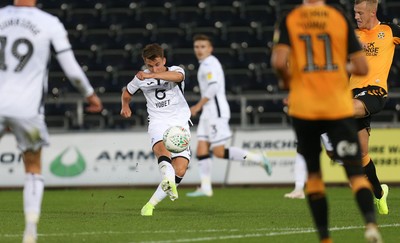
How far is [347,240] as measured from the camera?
Answer: 901 centimetres

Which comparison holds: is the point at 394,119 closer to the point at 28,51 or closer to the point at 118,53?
the point at 118,53

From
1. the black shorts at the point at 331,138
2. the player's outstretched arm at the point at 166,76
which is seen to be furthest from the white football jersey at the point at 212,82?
the black shorts at the point at 331,138

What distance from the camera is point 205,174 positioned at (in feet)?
56.6

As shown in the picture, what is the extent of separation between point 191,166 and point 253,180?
119 centimetres

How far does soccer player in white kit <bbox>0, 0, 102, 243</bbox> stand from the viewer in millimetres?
8047

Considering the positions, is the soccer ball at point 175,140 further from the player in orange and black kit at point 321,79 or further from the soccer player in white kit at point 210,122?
the soccer player in white kit at point 210,122

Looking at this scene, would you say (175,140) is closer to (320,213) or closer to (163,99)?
(163,99)

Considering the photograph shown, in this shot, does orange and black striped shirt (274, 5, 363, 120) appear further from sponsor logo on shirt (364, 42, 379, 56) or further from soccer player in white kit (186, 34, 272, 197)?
soccer player in white kit (186, 34, 272, 197)

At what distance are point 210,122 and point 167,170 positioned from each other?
566cm

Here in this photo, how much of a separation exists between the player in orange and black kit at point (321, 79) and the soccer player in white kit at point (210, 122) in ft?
29.5

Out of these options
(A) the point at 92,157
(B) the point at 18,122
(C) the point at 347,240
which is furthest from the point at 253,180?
(B) the point at 18,122

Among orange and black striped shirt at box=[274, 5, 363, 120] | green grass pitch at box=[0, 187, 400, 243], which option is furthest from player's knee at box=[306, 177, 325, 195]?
green grass pitch at box=[0, 187, 400, 243]

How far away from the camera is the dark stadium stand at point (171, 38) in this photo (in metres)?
22.0

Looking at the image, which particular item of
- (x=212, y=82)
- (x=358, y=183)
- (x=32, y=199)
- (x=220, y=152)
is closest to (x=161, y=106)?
(x=32, y=199)
